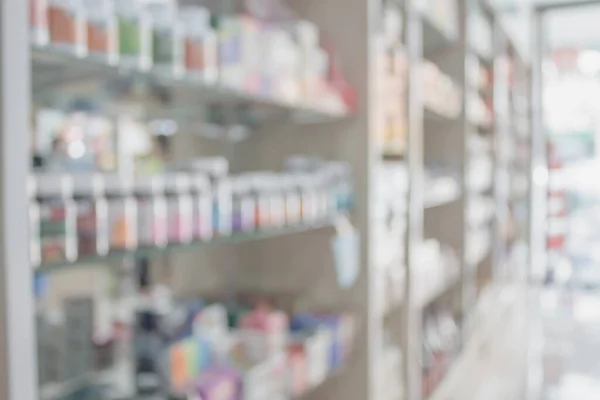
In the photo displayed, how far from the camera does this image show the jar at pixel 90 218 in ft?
3.65

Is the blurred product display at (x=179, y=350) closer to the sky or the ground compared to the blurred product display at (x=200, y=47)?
closer to the ground

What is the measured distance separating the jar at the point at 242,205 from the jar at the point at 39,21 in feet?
2.09

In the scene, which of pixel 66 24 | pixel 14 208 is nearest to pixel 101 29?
pixel 66 24

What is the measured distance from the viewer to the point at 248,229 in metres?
1.64

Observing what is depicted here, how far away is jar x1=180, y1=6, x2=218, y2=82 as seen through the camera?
1428 millimetres

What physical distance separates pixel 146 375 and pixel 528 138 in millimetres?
6434

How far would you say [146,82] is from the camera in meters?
1.46

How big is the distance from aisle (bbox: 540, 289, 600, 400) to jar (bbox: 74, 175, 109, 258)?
3230 millimetres

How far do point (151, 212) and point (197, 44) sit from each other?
410 millimetres

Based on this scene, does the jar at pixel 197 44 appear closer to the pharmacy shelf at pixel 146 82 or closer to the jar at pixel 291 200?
the pharmacy shelf at pixel 146 82

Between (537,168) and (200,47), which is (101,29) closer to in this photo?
(200,47)

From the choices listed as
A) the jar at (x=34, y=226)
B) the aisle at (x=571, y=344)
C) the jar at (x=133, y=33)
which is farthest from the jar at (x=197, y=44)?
the aisle at (x=571, y=344)

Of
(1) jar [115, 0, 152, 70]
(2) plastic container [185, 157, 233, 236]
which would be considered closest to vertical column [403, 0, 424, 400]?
(2) plastic container [185, 157, 233, 236]

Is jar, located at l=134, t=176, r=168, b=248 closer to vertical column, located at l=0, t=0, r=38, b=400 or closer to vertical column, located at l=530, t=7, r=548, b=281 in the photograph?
vertical column, located at l=0, t=0, r=38, b=400
